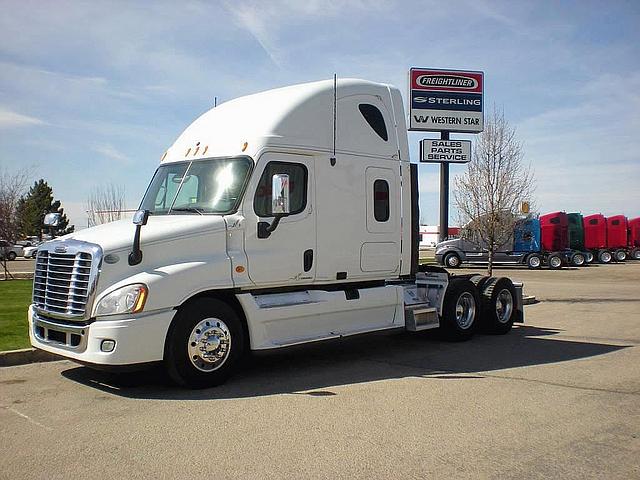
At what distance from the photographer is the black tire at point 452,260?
118 ft

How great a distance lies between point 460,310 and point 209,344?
5117 mm

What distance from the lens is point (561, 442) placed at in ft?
18.0

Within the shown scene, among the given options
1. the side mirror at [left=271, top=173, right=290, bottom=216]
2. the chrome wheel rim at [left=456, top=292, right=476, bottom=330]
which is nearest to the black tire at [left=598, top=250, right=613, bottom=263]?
the chrome wheel rim at [left=456, top=292, right=476, bottom=330]

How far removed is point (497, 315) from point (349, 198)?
4.11 metres

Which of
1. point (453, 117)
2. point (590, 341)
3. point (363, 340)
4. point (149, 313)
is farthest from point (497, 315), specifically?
point (453, 117)

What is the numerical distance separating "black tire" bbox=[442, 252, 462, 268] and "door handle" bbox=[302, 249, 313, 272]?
28.1 m

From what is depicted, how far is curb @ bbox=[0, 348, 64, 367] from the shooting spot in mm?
8602

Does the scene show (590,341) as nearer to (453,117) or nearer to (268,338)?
(268,338)

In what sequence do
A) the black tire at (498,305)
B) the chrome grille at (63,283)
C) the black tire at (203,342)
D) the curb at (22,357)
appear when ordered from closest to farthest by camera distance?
the chrome grille at (63,283) < the black tire at (203,342) < the curb at (22,357) < the black tire at (498,305)

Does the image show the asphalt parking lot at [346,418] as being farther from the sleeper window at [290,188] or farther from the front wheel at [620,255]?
the front wheel at [620,255]

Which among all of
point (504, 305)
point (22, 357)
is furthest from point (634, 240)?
point (22, 357)

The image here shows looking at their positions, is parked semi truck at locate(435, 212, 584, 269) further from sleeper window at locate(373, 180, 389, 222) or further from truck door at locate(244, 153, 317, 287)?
truck door at locate(244, 153, 317, 287)

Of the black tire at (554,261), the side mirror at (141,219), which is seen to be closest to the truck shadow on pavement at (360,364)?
the side mirror at (141,219)

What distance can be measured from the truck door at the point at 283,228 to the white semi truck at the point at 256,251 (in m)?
0.02
